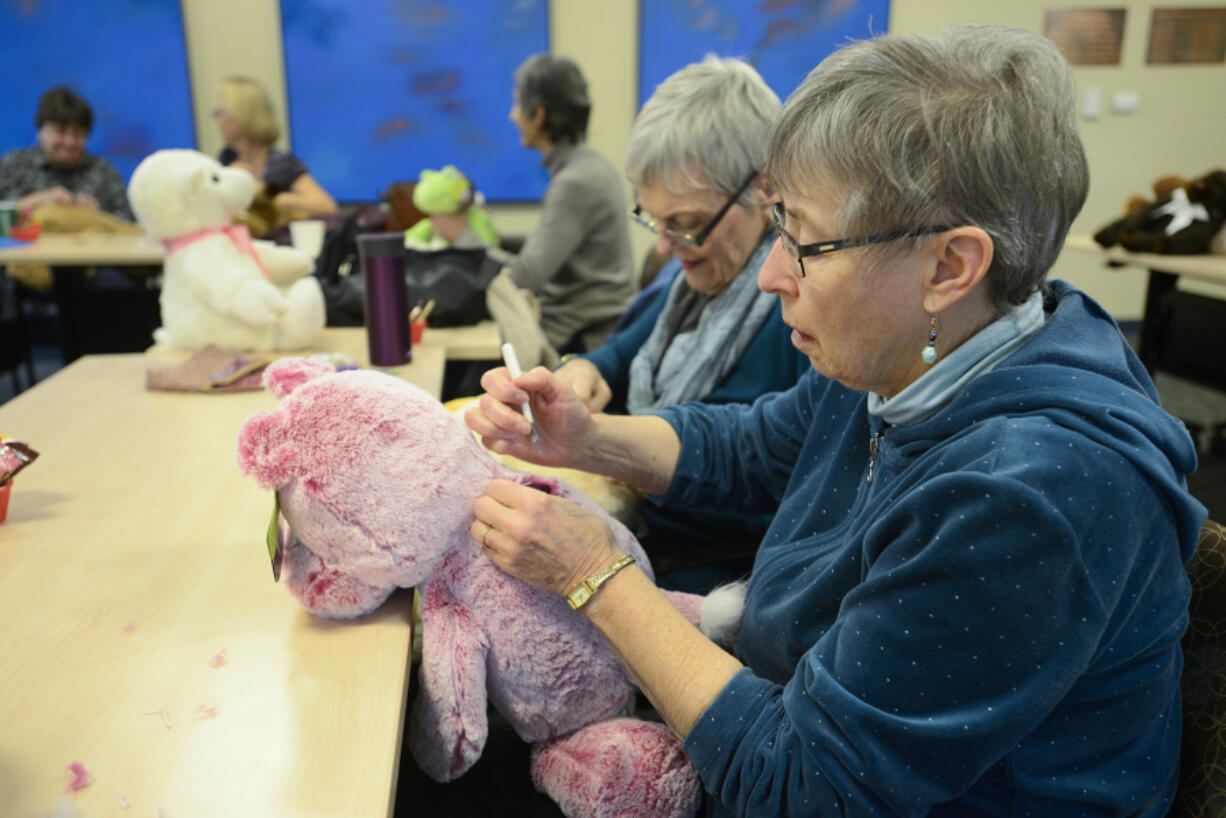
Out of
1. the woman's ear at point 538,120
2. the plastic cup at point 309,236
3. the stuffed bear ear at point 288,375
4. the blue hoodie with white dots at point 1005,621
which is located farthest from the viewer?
the woman's ear at point 538,120

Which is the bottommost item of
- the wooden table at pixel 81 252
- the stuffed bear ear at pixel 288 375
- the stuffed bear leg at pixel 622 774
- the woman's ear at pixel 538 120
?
the stuffed bear leg at pixel 622 774

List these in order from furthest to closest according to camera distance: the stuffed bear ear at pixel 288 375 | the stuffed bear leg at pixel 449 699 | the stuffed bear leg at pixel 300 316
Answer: the stuffed bear leg at pixel 300 316
the stuffed bear ear at pixel 288 375
the stuffed bear leg at pixel 449 699

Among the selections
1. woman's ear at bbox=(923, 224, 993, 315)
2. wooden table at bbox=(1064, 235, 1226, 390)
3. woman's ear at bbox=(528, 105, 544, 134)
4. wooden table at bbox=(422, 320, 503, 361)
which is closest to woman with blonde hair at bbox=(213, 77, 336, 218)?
woman's ear at bbox=(528, 105, 544, 134)

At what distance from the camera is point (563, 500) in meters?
1.05

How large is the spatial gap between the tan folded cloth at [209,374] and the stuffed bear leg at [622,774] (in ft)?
3.57

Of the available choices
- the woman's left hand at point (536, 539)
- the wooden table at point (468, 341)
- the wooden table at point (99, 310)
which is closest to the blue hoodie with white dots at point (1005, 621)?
the woman's left hand at point (536, 539)

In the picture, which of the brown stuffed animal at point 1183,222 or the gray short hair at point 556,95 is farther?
the brown stuffed animal at point 1183,222

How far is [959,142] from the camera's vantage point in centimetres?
79

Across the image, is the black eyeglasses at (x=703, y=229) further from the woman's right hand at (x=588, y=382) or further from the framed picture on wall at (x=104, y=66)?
the framed picture on wall at (x=104, y=66)

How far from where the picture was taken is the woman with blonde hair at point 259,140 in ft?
14.3

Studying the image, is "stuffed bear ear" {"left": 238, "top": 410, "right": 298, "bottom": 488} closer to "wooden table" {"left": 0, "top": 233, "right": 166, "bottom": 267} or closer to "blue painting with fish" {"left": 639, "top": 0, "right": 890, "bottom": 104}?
"wooden table" {"left": 0, "top": 233, "right": 166, "bottom": 267}

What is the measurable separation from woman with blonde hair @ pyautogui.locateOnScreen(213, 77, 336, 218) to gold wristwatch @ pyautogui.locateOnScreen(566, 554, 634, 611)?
3.67 meters

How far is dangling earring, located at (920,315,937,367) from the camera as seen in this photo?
0.86 meters

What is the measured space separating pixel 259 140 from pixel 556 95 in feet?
6.30
